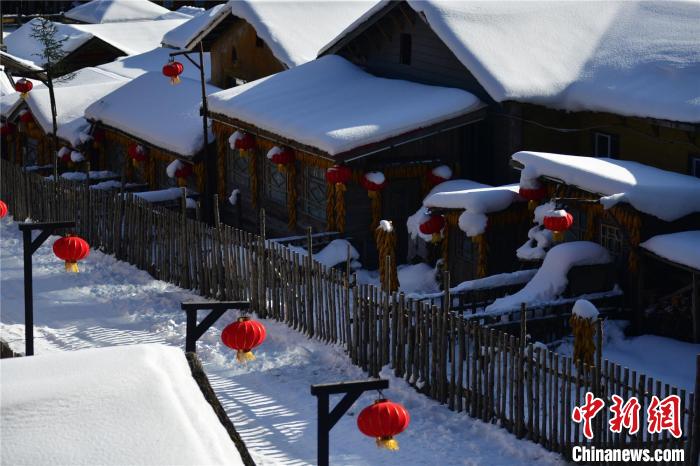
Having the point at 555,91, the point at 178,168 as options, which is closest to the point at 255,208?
the point at 178,168

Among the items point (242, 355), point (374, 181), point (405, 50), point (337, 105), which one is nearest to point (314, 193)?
point (337, 105)

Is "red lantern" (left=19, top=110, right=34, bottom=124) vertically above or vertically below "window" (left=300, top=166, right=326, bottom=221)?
above

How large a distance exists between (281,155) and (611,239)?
725cm

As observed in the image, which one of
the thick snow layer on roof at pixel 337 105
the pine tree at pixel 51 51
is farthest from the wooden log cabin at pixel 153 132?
the pine tree at pixel 51 51

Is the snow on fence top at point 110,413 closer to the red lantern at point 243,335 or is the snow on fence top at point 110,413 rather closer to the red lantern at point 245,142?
the red lantern at point 243,335

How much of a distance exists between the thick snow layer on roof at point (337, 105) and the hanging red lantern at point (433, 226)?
1832mm

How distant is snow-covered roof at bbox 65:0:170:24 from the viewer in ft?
182

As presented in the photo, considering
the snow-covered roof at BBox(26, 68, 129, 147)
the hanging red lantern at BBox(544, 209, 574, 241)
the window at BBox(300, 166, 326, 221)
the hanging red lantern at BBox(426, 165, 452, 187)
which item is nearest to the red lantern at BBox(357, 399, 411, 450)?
the hanging red lantern at BBox(544, 209, 574, 241)

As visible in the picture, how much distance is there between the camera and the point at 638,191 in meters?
18.2

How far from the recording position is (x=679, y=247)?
685 inches

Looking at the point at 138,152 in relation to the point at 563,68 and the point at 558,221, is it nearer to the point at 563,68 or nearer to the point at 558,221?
the point at 563,68

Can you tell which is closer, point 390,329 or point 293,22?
point 390,329

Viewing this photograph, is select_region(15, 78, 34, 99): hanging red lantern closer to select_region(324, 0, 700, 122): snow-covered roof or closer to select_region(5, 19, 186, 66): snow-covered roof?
select_region(324, 0, 700, 122): snow-covered roof

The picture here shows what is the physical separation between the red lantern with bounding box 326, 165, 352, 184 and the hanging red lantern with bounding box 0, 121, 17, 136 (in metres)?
15.6
